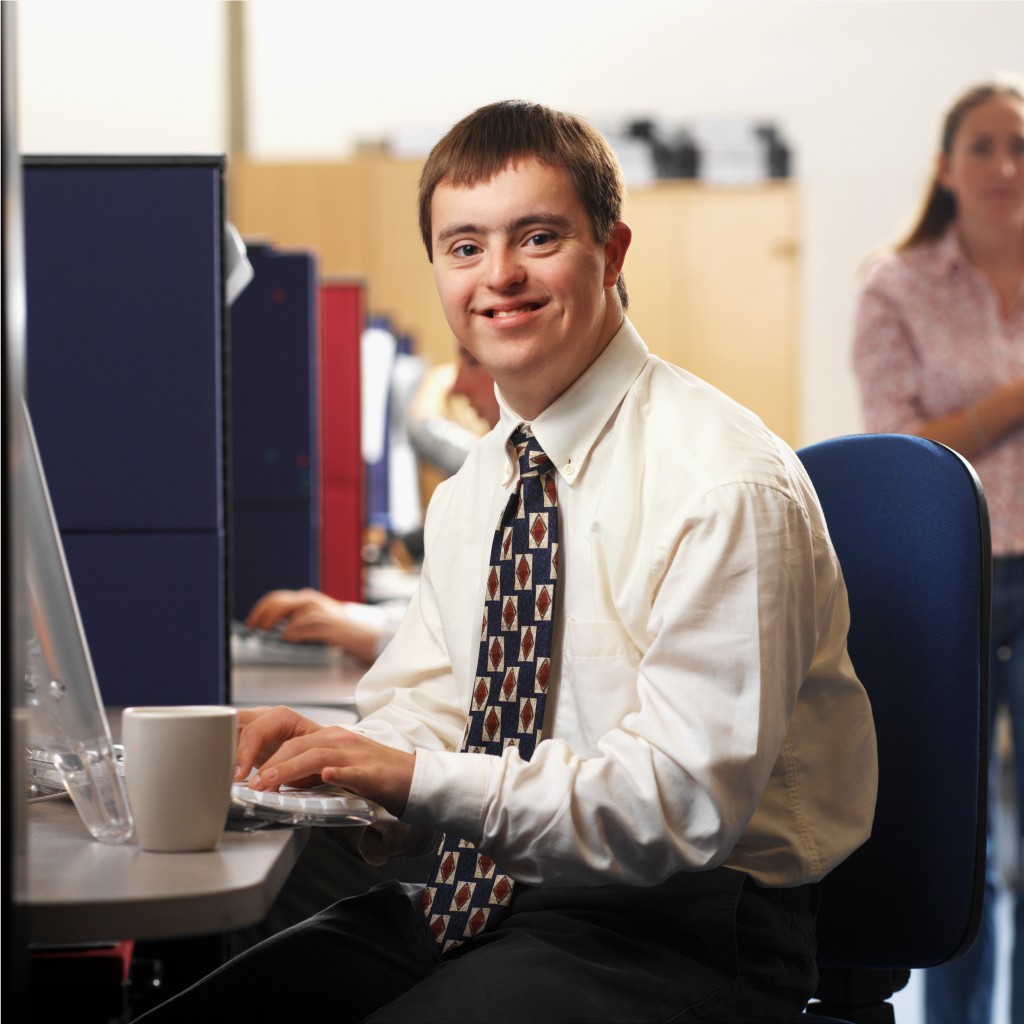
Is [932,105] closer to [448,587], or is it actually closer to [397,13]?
[397,13]

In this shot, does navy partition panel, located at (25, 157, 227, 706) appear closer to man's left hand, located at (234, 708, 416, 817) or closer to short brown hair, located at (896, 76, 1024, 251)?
man's left hand, located at (234, 708, 416, 817)

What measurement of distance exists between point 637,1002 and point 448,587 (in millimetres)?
410

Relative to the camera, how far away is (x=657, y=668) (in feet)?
2.95

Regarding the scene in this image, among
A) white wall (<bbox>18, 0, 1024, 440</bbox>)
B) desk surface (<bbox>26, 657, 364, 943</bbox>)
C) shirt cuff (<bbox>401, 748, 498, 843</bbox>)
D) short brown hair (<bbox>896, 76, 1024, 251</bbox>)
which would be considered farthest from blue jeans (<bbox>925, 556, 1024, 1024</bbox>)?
white wall (<bbox>18, 0, 1024, 440</bbox>)

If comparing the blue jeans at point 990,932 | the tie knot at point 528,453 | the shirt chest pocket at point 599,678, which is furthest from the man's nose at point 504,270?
the blue jeans at point 990,932

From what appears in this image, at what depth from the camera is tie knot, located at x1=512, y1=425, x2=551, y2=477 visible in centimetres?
108

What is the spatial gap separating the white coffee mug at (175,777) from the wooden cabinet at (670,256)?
4716 millimetres

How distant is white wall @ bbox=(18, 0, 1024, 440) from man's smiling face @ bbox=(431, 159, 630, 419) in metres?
4.58

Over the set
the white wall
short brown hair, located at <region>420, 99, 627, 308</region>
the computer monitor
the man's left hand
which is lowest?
the man's left hand

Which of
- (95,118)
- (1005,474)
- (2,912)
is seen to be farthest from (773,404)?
(2,912)

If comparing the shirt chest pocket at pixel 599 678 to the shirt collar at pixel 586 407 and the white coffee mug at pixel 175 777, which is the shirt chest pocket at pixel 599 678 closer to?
the shirt collar at pixel 586 407

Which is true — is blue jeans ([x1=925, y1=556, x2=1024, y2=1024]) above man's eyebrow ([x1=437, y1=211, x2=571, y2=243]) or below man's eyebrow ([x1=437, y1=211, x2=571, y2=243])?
below

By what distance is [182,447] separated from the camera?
142 centimetres

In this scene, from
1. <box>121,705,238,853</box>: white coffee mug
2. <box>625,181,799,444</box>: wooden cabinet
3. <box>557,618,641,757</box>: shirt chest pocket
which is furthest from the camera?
<box>625,181,799,444</box>: wooden cabinet
